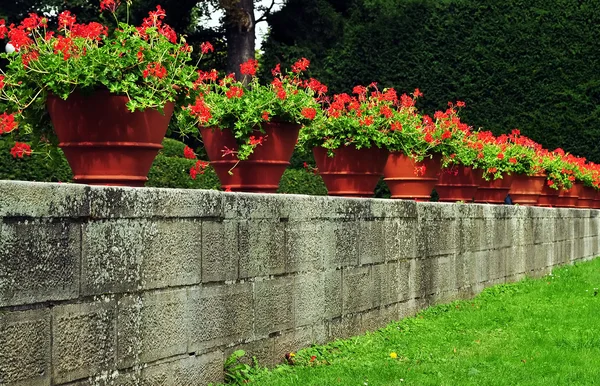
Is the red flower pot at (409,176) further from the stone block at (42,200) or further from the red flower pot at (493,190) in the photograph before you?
the stone block at (42,200)

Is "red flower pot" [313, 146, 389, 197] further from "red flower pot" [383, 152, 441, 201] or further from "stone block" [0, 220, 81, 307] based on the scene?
"stone block" [0, 220, 81, 307]

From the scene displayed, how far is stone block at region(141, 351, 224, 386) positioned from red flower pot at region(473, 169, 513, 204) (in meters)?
6.12

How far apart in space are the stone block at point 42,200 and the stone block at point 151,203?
7cm

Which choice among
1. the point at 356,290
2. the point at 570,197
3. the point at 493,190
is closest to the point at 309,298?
the point at 356,290

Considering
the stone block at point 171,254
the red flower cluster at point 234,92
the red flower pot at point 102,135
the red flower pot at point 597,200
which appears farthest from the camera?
the red flower pot at point 597,200

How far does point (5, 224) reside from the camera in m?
2.88

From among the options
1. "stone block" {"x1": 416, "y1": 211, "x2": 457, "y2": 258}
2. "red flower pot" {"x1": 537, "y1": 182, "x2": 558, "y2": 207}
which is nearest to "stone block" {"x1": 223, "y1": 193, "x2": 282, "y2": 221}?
"stone block" {"x1": 416, "y1": 211, "x2": 457, "y2": 258}

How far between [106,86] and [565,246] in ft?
30.6

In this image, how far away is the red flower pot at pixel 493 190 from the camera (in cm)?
993

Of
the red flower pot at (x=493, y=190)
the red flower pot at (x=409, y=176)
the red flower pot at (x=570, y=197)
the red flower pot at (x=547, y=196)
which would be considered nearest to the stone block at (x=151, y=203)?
the red flower pot at (x=409, y=176)

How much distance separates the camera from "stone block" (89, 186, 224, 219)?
3.35 m

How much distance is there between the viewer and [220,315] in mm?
4176

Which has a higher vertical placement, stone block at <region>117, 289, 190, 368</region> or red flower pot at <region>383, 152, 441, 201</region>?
red flower pot at <region>383, 152, 441, 201</region>

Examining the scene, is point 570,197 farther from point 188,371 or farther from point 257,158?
point 188,371
